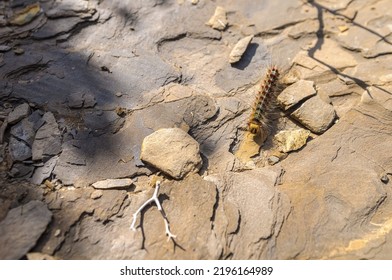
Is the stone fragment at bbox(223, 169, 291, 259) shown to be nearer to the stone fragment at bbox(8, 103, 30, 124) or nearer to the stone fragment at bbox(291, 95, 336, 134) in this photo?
the stone fragment at bbox(291, 95, 336, 134)

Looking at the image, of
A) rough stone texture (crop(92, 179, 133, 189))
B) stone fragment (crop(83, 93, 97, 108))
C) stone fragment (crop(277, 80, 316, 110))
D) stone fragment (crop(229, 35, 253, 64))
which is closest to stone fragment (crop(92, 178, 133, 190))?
rough stone texture (crop(92, 179, 133, 189))

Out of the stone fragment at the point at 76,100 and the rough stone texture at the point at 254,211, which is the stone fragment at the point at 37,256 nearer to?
the rough stone texture at the point at 254,211

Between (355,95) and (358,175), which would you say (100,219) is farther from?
(355,95)

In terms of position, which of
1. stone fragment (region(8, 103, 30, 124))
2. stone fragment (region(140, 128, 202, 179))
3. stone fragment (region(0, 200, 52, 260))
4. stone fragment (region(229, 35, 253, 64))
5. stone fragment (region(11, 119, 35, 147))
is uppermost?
stone fragment (region(229, 35, 253, 64))

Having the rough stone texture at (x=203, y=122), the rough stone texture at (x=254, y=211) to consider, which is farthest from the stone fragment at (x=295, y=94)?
the rough stone texture at (x=254, y=211)

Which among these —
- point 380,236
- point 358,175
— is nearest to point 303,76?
point 358,175

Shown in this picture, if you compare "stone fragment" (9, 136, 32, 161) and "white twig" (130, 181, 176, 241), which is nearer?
"white twig" (130, 181, 176, 241)

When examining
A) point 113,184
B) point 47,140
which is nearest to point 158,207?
point 113,184
